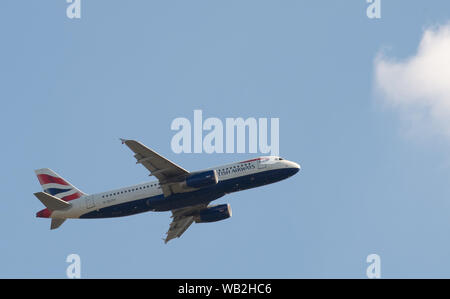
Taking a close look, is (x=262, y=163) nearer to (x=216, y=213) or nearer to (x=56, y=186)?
(x=216, y=213)

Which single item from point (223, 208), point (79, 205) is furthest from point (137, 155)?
point (223, 208)

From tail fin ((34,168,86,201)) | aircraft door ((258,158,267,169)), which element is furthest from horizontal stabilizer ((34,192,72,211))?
aircraft door ((258,158,267,169))

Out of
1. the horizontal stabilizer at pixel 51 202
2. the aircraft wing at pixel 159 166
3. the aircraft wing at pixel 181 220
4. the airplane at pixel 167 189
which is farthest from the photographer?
the aircraft wing at pixel 181 220

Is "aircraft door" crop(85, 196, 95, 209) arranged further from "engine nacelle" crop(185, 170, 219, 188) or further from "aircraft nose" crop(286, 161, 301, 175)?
"aircraft nose" crop(286, 161, 301, 175)

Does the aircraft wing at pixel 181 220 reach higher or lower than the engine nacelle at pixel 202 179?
lower

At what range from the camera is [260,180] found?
3300 inches

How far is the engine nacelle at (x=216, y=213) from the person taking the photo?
91.6 m

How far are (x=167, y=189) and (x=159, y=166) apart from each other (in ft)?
9.12

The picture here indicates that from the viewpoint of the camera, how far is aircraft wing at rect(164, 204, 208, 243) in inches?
3612

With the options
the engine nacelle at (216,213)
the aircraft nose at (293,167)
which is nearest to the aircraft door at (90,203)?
the engine nacelle at (216,213)

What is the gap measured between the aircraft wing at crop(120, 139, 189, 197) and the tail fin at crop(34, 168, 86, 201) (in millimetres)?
10772

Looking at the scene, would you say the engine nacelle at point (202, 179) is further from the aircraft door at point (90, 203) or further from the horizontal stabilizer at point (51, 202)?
the horizontal stabilizer at point (51, 202)

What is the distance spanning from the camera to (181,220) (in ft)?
306

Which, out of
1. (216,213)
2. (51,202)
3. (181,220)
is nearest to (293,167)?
(216,213)
